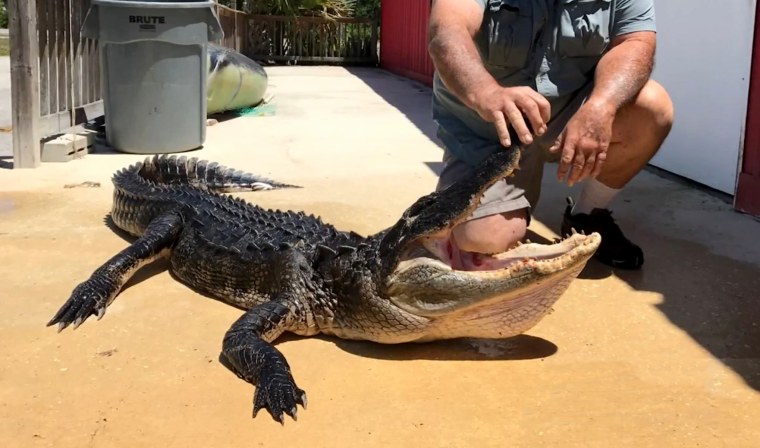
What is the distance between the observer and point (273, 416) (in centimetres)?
222

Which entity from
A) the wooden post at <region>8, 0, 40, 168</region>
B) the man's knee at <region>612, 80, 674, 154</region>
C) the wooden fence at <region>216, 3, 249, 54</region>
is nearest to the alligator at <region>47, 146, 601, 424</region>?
the man's knee at <region>612, 80, 674, 154</region>

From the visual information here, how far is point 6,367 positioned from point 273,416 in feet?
3.17

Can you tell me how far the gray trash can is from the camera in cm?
610

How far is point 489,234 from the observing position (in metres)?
2.96

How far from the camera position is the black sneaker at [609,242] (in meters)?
3.60

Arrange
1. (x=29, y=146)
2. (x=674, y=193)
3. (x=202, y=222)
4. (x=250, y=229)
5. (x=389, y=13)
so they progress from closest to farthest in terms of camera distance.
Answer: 1. (x=250, y=229)
2. (x=202, y=222)
3. (x=674, y=193)
4. (x=29, y=146)
5. (x=389, y=13)

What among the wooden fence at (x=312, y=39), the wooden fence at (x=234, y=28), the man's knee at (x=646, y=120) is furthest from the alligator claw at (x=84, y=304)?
the wooden fence at (x=312, y=39)

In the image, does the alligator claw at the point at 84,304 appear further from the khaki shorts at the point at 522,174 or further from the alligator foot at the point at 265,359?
the khaki shorts at the point at 522,174

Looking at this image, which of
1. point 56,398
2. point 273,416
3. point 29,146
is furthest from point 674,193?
point 29,146

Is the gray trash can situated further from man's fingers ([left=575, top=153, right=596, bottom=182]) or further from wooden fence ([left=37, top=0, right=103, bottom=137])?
man's fingers ([left=575, top=153, right=596, bottom=182])

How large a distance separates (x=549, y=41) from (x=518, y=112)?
1108mm

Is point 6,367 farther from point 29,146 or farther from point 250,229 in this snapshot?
point 29,146

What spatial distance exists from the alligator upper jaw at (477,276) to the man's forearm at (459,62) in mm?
547

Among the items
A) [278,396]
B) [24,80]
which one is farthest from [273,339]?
[24,80]
